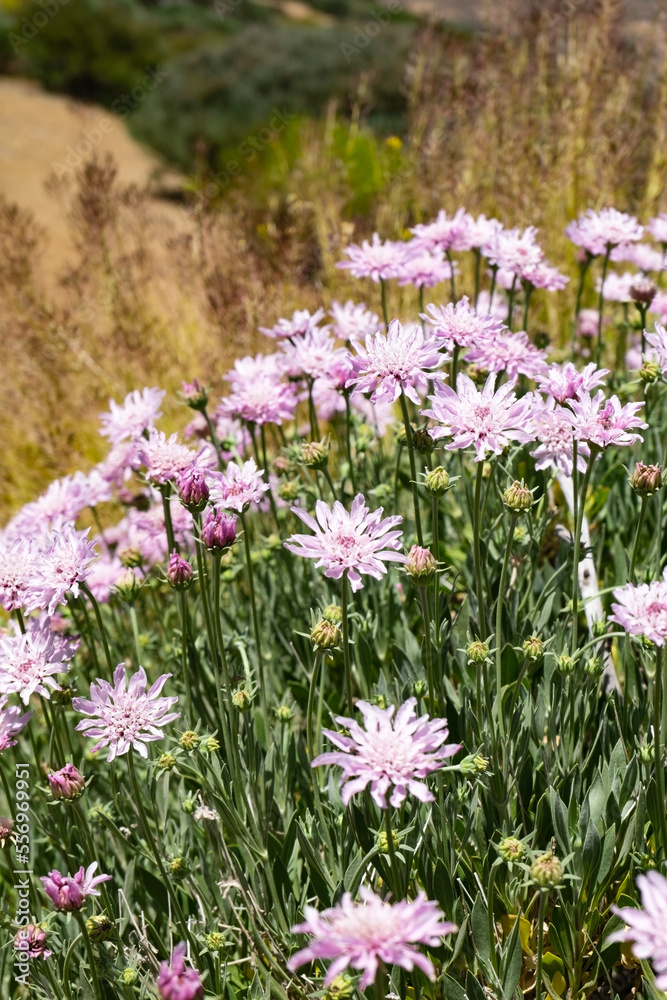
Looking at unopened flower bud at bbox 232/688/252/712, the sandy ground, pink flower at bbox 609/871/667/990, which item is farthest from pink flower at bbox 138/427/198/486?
the sandy ground

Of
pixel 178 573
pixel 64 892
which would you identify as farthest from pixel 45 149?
pixel 64 892

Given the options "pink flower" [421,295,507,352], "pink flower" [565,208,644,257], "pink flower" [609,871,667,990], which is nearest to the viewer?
"pink flower" [609,871,667,990]

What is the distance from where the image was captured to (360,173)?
793 cm

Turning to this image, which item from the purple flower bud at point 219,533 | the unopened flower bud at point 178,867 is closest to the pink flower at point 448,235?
the purple flower bud at point 219,533

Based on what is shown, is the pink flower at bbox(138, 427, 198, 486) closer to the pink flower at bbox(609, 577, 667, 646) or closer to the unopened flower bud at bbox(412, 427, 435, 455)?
the unopened flower bud at bbox(412, 427, 435, 455)

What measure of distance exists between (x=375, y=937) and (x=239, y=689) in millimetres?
883

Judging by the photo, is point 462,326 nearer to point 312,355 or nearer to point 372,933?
point 312,355

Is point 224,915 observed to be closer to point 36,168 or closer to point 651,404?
point 651,404

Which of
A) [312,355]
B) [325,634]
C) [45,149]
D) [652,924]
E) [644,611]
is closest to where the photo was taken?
[652,924]

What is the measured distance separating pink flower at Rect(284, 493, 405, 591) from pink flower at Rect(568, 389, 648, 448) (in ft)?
1.26

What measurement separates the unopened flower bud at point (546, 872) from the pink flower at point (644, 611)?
14.5 inches

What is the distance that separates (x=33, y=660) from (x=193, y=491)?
0.49m

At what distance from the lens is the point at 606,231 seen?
243 centimetres

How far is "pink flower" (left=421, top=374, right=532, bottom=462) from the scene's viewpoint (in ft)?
5.17
